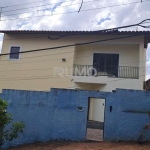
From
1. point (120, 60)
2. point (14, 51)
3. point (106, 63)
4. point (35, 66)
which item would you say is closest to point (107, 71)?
point (106, 63)

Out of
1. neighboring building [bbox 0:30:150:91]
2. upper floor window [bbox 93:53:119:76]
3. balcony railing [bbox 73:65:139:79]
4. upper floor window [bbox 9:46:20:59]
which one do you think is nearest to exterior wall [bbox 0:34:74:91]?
neighboring building [bbox 0:30:150:91]

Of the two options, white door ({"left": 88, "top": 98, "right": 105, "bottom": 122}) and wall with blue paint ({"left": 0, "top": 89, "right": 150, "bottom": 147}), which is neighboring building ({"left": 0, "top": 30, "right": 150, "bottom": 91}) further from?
wall with blue paint ({"left": 0, "top": 89, "right": 150, "bottom": 147})

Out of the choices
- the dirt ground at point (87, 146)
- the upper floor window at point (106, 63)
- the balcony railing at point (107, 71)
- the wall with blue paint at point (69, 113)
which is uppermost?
the upper floor window at point (106, 63)

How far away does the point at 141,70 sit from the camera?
13664mm

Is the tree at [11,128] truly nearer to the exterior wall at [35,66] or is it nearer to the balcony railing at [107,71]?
the exterior wall at [35,66]

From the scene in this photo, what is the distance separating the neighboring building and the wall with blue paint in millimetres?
5828

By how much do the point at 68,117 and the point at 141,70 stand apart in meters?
7.29

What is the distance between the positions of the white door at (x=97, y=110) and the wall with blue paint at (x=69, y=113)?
263 inches

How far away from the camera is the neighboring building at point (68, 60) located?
14.2 meters

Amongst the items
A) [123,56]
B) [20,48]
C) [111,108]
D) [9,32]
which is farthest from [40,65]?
[111,108]

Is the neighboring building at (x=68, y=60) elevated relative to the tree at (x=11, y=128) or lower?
elevated

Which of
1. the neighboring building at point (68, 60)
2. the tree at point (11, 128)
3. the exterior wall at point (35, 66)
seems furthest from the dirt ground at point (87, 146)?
the exterior wall at point (35, 66)

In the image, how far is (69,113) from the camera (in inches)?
321

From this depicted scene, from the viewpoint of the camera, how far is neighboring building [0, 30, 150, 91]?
561 inches
